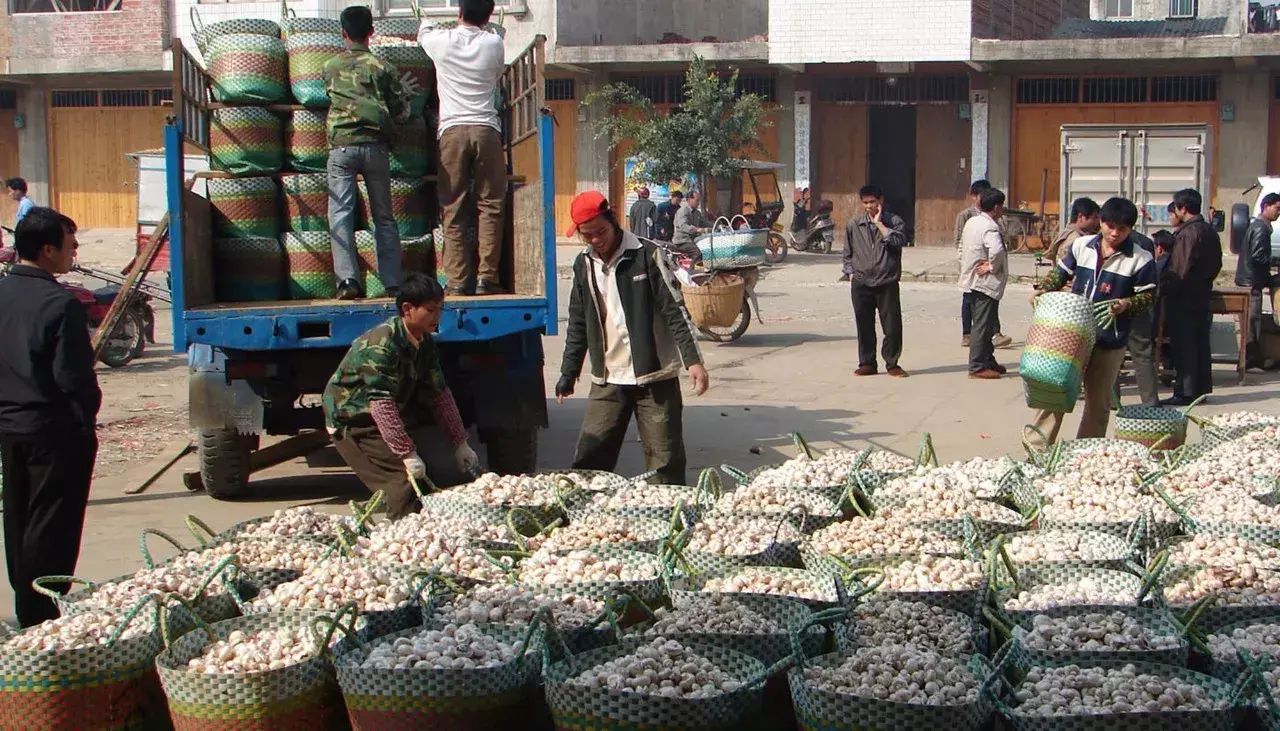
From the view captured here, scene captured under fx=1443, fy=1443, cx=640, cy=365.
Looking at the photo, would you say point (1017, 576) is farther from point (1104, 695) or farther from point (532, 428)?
point (532, 428)

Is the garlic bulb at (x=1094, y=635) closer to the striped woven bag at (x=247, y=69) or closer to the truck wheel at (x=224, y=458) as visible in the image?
the truck wheel at (x=224, y=458)

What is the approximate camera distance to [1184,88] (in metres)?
27.0

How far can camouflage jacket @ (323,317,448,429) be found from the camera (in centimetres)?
596

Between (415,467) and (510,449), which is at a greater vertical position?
(415,467)

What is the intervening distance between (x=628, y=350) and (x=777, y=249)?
19316mm

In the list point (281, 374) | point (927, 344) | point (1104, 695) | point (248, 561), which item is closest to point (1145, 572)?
point (1104, 695)

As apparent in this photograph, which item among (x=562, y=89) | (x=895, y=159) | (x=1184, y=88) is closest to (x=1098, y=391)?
(x=1184, y=88)

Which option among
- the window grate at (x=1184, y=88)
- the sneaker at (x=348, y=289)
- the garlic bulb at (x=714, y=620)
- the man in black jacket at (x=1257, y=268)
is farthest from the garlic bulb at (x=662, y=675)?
the window grate at (x=1184, y=88)

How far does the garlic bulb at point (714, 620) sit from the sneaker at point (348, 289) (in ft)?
14.7

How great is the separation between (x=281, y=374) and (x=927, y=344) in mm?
8826

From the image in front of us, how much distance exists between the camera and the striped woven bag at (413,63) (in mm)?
8383

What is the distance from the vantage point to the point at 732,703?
3.22 metres

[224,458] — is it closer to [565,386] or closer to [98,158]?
[565,386]

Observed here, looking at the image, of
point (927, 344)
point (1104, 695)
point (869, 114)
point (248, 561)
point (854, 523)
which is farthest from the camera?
point (869, 114)
